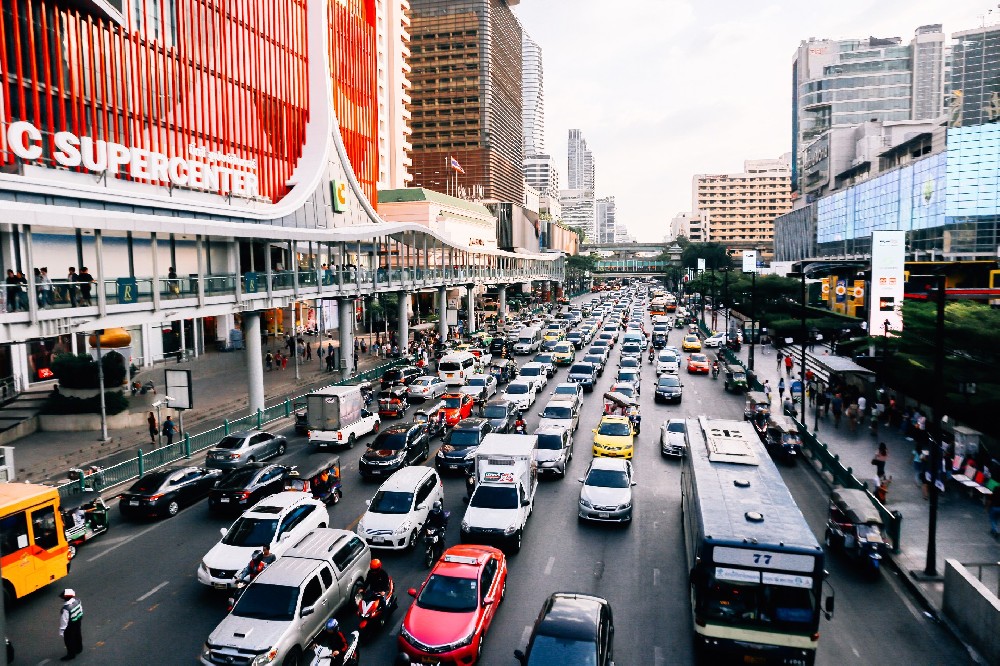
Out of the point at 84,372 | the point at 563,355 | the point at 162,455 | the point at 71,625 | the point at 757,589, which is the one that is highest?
the point at 84,372

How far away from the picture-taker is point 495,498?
58.3 feet

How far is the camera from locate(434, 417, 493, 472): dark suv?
23828 mm

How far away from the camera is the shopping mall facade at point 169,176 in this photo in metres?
24.8

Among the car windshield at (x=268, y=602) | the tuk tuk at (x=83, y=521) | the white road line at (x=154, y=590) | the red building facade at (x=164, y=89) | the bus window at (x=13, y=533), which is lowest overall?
the white road line at (x=154, y=590)

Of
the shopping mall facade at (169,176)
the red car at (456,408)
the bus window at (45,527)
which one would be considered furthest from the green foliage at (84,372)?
the bus window at (45,527)

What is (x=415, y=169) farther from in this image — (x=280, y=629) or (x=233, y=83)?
(x=280, y=629)

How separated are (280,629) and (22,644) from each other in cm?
601

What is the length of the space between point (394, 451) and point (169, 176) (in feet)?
83.7

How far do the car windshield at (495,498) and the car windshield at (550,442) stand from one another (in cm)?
610

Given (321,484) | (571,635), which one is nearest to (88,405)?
(321,484)

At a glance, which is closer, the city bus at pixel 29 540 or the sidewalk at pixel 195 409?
the city bus at pixel 29 540

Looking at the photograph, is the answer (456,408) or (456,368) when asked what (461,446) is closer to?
(456,408)

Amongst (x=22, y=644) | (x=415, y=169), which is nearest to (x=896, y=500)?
(x=22, y=644)

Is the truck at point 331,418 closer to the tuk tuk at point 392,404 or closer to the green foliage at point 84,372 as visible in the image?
the tuk tuk at point 392,404
